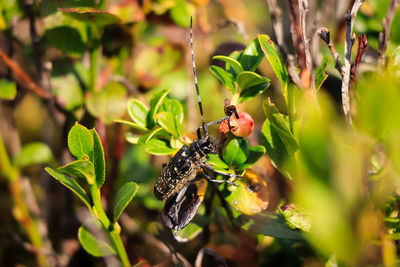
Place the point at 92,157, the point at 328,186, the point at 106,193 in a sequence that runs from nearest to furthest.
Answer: the point at 328,186
the point at 92,157
the point at 106,193

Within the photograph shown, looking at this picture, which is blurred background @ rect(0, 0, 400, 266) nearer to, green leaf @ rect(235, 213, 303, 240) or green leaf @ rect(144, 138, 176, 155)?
green leaf @ rect(235, 213, 303, 240)

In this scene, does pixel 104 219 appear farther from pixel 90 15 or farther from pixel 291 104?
pixel 90 15

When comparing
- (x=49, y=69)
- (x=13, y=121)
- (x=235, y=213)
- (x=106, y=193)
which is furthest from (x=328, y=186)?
(x=13, y=121)

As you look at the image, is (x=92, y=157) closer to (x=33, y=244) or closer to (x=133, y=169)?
(x=133, y=169)

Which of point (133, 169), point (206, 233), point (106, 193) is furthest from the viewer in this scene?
point (133, 169)

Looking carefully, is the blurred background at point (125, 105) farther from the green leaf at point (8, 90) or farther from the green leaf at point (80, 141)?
the green leaf at point (80, 141)

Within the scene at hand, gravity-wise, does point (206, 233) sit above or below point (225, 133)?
below

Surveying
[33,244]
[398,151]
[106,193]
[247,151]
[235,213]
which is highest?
[398,151]

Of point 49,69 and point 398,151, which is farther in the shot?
point 49,69
